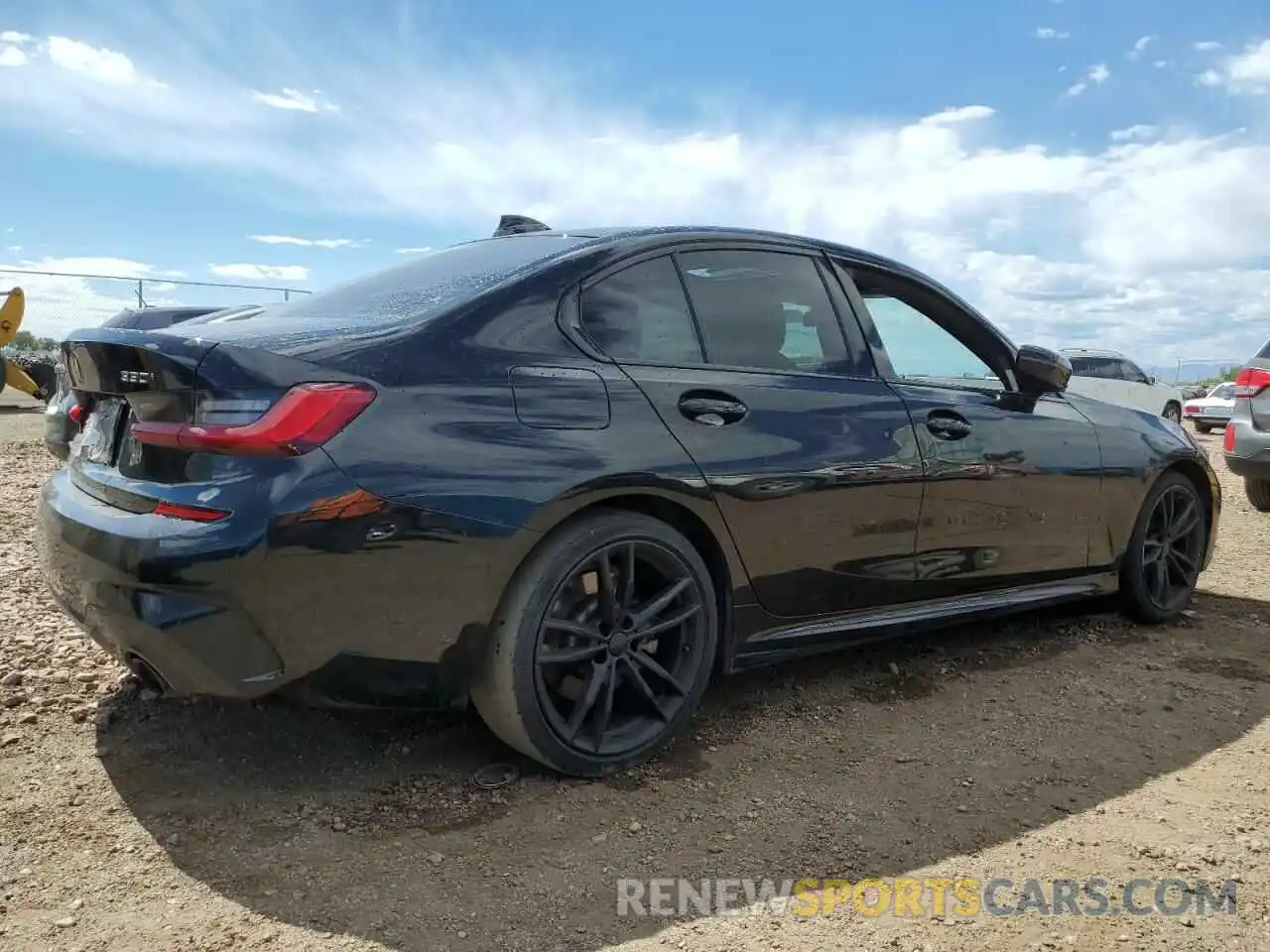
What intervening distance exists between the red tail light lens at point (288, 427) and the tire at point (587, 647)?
0.59m

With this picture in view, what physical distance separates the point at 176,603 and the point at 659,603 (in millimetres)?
1204

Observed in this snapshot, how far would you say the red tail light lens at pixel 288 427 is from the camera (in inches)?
89.8

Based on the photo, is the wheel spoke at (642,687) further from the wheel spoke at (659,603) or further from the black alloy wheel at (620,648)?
the wheel spoke at (659,603)

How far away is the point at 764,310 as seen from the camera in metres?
3.29

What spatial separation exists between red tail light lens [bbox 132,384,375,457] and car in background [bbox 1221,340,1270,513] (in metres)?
6.92

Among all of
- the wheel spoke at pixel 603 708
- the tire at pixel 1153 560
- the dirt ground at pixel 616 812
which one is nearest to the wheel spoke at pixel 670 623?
the wheel spoke at pixel 603 708

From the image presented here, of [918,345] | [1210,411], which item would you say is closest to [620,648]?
[918,345]

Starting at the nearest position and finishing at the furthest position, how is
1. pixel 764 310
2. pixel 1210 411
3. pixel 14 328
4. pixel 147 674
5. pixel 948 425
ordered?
pixel 147 674, pixel 764 310, pixel 948 425, pixel 14 328, pixel 1210 411

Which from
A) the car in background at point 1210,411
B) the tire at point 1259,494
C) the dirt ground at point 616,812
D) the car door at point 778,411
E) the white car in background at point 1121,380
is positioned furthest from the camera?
the car in background at point 1210,411

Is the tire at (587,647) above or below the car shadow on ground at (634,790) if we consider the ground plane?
above

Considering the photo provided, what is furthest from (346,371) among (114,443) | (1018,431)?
(1018,431)

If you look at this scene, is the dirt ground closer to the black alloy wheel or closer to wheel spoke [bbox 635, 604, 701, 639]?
the black alloy wheel

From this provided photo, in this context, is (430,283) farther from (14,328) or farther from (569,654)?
(14,328)

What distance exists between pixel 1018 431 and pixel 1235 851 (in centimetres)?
170
